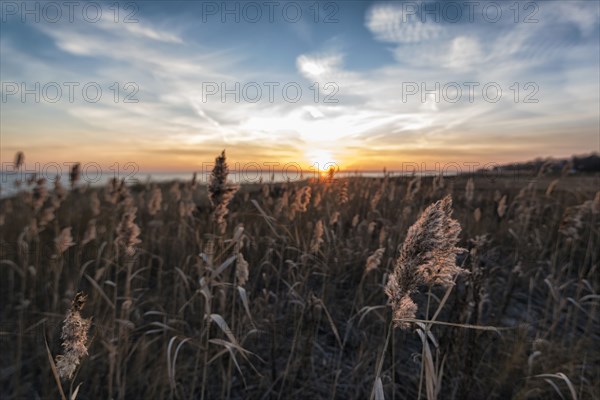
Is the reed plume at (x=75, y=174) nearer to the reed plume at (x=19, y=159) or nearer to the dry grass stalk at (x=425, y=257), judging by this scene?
the reed plume at (x=19, y=159)

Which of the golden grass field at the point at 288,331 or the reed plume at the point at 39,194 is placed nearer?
the golden grass field at the point at 288,331

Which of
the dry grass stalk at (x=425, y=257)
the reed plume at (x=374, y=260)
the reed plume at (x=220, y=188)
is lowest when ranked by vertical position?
the reed plume at (x=374, y=260)

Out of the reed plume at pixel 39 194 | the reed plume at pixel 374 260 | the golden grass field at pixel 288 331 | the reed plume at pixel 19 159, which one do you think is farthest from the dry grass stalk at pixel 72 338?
the reed plume at pixel 19 159

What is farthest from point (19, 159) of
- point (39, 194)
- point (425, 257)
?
point (425, 257)

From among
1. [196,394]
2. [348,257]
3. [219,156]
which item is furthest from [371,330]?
A: [219,156]

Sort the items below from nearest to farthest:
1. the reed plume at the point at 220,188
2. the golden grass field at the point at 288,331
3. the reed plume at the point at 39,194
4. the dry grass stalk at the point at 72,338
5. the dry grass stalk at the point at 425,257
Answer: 1. the dry grass stalk at the point at 72,338
2. the dry grass stalk at the point at 425,257
3. the reed plume at the point at 220,188
4. the golden grass field at the point at 288,331
5. the reed plume at the point at 39,194

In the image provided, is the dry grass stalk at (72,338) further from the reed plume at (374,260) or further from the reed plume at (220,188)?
the reed plume at (374,260)

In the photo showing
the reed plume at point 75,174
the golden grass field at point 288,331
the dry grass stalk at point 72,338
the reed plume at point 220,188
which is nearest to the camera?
the dry grass stalk at point 72,338

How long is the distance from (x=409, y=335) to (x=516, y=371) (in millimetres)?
992

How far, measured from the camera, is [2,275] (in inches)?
216

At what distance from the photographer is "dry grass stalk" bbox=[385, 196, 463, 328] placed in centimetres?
134

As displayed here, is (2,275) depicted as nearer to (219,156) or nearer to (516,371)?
(219,156)

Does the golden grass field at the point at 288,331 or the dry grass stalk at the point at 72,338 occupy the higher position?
the dry grass stalk at the point at 72,338

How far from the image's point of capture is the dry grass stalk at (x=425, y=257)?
4.41 ft
